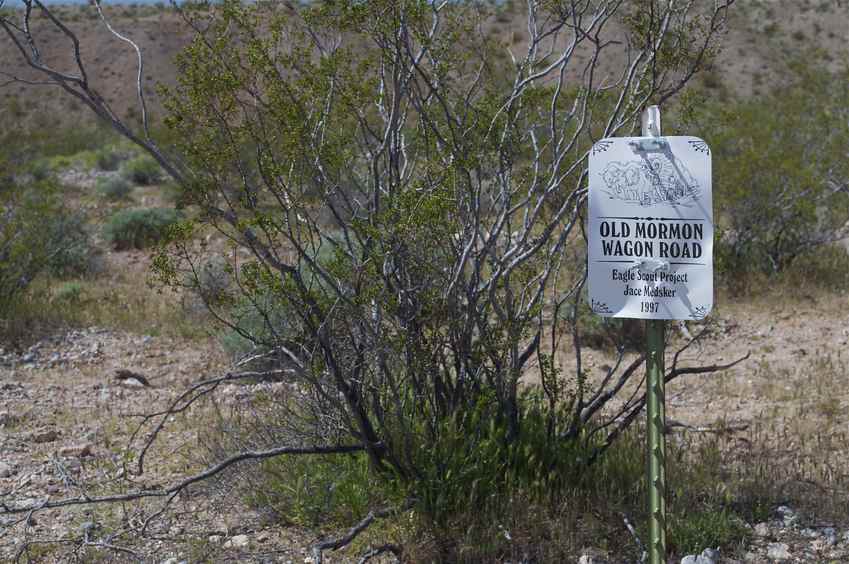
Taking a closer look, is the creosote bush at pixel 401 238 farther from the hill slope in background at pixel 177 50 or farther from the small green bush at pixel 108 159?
the hill slope in background at pixel 177 50

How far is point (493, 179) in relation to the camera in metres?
4.37

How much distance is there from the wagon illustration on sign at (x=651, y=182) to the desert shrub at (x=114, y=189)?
653 inches

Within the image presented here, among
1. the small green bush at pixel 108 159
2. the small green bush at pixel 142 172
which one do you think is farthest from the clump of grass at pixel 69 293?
the small green bush at pixel 108 159

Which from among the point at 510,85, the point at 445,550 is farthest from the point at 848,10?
the point at 445,550

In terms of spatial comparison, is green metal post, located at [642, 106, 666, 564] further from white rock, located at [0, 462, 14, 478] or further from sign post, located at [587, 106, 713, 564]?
white rock, located at [0, 462, 14, 478]

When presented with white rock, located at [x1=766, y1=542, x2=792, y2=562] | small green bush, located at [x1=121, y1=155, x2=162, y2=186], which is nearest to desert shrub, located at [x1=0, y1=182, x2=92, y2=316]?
white rock, located at [x1=766, y1=542, x2=792, y2=562]

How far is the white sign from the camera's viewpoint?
2807 mm

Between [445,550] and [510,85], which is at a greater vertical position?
[510,85]

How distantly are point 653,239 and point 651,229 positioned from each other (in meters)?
0.03

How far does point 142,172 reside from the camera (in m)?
20.4

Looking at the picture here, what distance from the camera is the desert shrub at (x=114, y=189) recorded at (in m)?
18.2

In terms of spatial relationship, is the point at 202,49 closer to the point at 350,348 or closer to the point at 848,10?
the point at 350,348

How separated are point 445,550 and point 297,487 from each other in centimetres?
75

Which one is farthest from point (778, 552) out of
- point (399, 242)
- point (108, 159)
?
point (108, 159)
